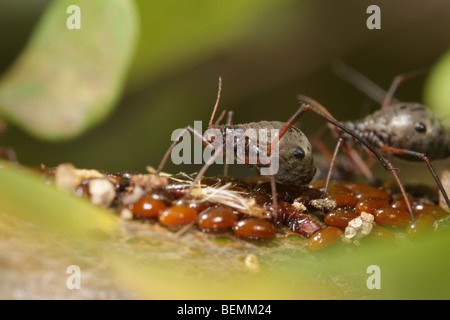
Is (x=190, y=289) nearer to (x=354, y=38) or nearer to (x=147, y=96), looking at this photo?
(x=147, y=96)

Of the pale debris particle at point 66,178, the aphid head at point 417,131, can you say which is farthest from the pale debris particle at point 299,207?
the aphid head at point 417,131

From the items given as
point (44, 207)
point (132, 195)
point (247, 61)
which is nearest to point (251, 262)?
point (132, 195)

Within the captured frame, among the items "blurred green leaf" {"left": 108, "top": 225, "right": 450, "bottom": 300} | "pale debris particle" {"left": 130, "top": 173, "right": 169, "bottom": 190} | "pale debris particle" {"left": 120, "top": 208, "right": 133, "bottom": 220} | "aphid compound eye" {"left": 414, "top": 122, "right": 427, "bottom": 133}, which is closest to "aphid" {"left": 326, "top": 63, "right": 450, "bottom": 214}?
"aphid compound eye" {"left": 414, "top": 122, "right": 427, "bottom": 133}

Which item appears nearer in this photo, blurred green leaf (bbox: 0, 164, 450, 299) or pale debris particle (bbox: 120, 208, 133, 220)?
blurred green leaf (bbox: 0, 164, 450, 299)

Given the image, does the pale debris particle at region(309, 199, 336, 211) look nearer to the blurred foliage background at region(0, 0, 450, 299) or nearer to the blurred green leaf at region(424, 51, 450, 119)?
the blurred foliage background at region(0, 0, 450, 299)

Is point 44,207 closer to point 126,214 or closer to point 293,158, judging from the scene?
point 126,214

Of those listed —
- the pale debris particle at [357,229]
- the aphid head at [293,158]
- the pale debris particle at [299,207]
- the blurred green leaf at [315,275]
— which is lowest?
the blurred green leaf at [315,275]

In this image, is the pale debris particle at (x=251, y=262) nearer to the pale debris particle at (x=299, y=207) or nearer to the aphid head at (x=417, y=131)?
the pale debris particle at (x=299, y=207)

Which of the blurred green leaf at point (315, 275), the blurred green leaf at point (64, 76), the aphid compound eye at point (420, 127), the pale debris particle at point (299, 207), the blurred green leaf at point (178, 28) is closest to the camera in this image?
the blurred green leaf at point (315, 275)
